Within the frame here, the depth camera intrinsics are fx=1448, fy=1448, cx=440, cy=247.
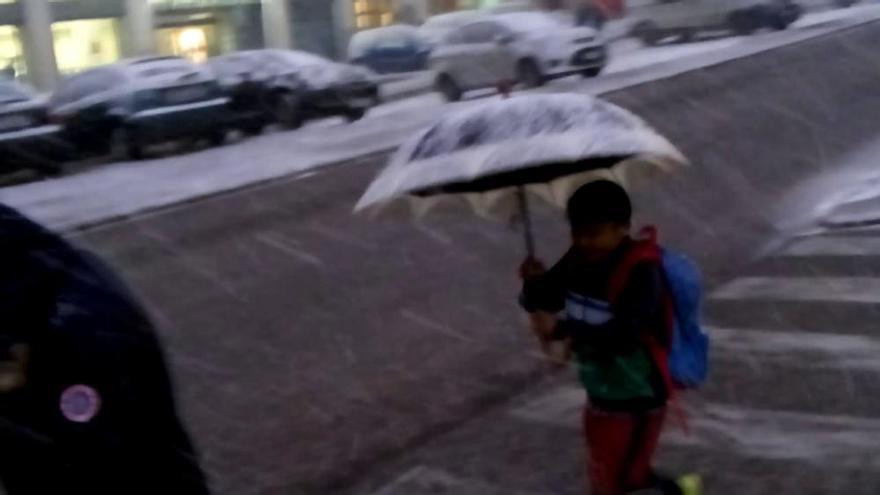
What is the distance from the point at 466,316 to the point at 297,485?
280cm

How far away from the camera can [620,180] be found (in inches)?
175

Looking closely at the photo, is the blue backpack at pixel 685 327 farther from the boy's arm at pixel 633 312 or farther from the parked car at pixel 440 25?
the parked car at pixel 440 25

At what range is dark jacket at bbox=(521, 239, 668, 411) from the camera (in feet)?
12.2

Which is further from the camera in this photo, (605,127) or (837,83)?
(837,83)

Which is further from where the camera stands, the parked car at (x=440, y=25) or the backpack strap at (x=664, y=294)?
Answer: the parked car at (x=440, y=25)

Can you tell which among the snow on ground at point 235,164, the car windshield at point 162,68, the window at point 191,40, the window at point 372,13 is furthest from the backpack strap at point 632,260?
the window at point 372,13

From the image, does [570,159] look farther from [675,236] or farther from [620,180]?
[675,236]

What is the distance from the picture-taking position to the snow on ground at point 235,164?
627 inches

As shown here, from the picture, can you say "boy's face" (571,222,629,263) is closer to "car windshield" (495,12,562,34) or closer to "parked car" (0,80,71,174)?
"parked car" (0,80,71,174)

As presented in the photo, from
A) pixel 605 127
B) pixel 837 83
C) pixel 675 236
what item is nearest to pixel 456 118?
pixel 605 127

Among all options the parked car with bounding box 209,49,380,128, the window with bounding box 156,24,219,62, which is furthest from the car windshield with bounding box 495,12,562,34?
the window with bounding box 156,24,219,62

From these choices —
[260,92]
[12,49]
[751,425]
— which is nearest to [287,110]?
[260,92]

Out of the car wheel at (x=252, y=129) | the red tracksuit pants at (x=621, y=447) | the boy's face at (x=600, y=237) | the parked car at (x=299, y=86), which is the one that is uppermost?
the boy's face at (x=600, y=237)

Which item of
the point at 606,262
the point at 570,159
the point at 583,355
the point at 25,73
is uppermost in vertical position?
the point at 570,159
